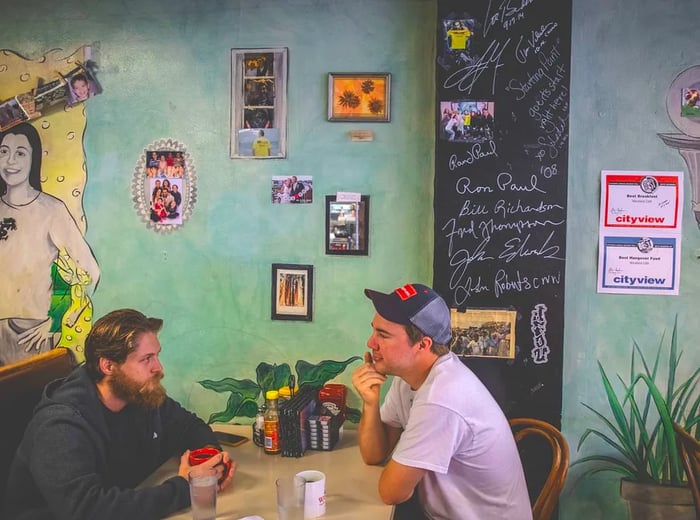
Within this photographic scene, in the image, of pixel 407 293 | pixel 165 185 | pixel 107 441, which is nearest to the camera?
pixel 107 441

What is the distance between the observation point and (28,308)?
3.10 metres

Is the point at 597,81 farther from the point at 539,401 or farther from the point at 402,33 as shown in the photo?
the point at 539,401

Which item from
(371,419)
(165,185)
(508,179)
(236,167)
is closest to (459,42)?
(508,179)

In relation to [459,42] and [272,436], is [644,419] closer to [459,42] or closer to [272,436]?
[272,436]

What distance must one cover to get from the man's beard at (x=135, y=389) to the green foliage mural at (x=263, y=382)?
0.75 metres

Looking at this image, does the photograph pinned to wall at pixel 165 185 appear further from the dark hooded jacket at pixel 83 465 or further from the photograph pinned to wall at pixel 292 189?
the dark hooded jacket at pixel 83 465

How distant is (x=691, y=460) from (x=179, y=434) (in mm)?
1848

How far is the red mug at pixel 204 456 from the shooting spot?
2132 mm

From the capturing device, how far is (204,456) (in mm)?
2197

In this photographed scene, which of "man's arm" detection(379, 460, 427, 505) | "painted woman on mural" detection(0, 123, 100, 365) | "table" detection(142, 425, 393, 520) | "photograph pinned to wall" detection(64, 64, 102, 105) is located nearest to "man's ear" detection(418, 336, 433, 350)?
"man's arm" detection(379, 460, 427, 505)

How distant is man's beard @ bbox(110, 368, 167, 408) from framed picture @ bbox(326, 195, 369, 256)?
1.02m

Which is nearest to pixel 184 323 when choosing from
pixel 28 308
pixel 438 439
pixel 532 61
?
pixel 28 308

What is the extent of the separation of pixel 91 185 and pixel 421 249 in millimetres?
1559
